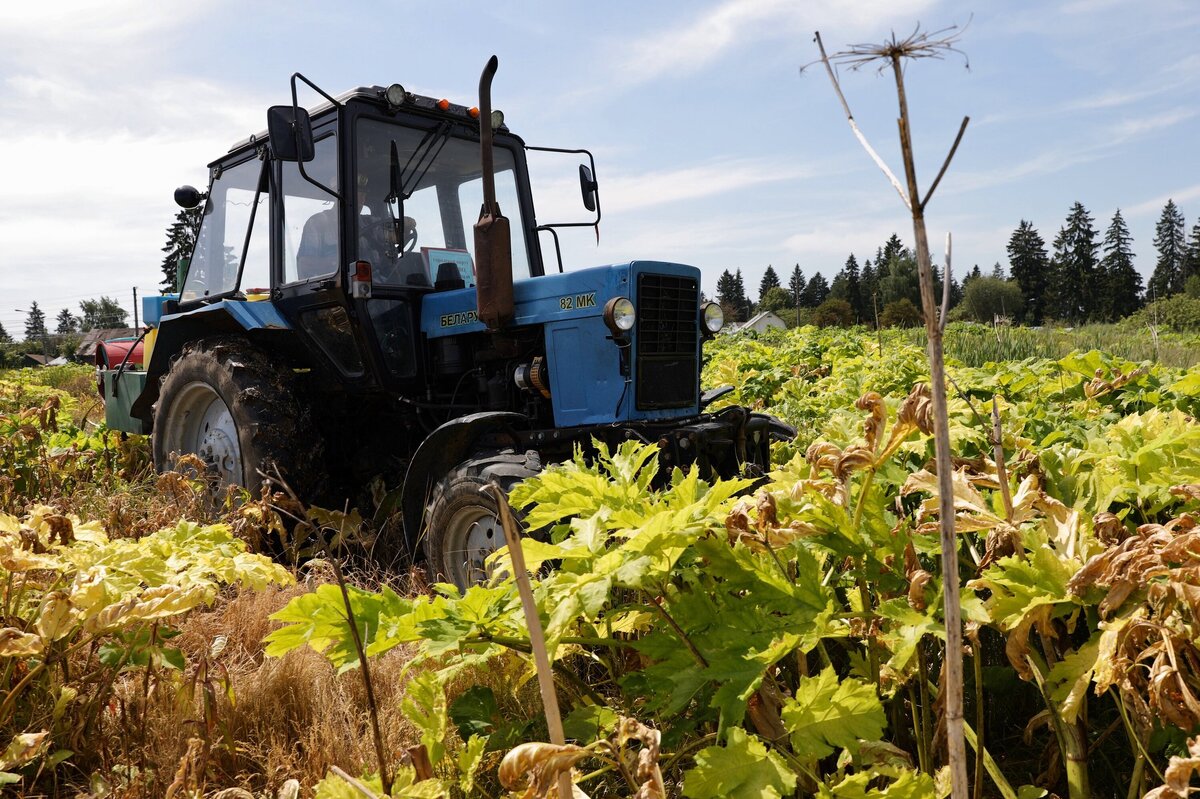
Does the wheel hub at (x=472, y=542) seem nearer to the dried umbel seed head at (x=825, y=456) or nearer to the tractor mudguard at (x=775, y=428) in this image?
the tractor mudguard at (x=775, y=428)

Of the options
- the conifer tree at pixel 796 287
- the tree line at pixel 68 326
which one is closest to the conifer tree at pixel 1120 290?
the conifer tree at pixel 796 287

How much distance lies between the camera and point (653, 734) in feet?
3.64

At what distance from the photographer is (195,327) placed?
5.62 m

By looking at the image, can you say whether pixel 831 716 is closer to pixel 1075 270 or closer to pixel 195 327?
pixel 195 327

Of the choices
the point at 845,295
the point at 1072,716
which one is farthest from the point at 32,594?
the point at 845,295

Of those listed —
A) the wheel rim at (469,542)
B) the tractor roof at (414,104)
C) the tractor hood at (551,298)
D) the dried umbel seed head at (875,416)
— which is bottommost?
the wheel rim at (469,542)

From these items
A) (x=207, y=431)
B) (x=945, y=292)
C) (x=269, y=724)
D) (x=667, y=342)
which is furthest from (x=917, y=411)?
(x=207, y=431)

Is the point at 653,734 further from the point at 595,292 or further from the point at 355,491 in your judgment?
the point at 355,491

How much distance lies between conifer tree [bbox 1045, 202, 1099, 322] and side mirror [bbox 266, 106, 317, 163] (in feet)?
255

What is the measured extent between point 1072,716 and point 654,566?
67 centimetres

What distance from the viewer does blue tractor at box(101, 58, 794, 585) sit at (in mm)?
3971

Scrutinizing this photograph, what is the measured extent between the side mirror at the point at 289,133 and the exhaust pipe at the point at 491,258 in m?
0.80

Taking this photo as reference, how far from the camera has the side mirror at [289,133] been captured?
4055 millimetres

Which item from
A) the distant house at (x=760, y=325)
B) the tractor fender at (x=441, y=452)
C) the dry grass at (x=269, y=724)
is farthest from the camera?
the distant house at (x=760, y=325)
